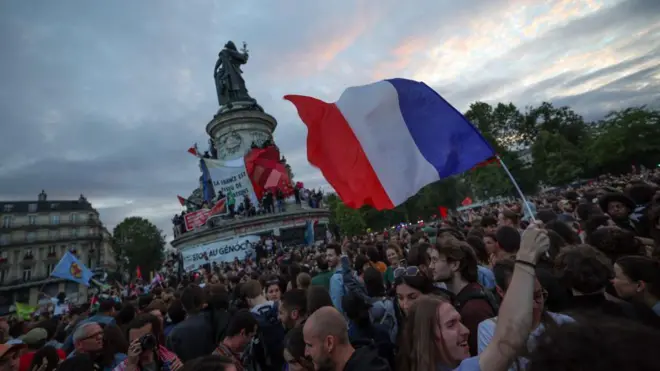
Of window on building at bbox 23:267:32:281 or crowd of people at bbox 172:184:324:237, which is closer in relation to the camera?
crowd of people at bbox 172:184:324:237

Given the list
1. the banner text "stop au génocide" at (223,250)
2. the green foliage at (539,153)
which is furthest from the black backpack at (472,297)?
the green foliage at (539,153)

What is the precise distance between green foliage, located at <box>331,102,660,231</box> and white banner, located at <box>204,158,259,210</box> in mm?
26374

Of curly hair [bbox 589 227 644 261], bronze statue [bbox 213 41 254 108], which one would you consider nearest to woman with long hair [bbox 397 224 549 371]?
curly hair [bbox 589 227 644 261]

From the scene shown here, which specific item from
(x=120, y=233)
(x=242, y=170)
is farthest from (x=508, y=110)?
(x=120, y=233)

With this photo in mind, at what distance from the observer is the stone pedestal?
97.6 feet

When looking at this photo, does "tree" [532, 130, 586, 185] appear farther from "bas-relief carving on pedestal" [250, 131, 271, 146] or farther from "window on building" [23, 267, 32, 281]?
"window on building" [23, 267, 32, 281]

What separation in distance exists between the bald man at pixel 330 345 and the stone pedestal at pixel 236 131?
28.3m

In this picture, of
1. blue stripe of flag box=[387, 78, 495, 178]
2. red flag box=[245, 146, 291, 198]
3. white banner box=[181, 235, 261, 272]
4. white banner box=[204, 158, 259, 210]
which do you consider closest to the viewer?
blue stripe of flag box=[387, 78, 495, 178]

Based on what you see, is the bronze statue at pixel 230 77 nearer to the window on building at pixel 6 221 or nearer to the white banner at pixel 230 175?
the white banner at pixel 230 175

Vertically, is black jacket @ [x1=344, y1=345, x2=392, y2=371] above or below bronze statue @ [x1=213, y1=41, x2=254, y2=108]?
below

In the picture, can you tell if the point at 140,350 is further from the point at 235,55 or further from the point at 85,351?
the point at 235,55

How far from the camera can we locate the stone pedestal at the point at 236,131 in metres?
29.7

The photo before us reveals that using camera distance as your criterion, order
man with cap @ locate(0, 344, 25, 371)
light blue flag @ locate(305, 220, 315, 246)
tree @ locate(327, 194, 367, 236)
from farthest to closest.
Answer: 1. tree @ locate(327, 194, 367, 236)
2. light blue flag @ locate(305, 220, 315, 246)
3. man with cap @ locate(0, 344, 25, 371)

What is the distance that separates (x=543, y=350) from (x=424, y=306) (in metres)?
1.21
